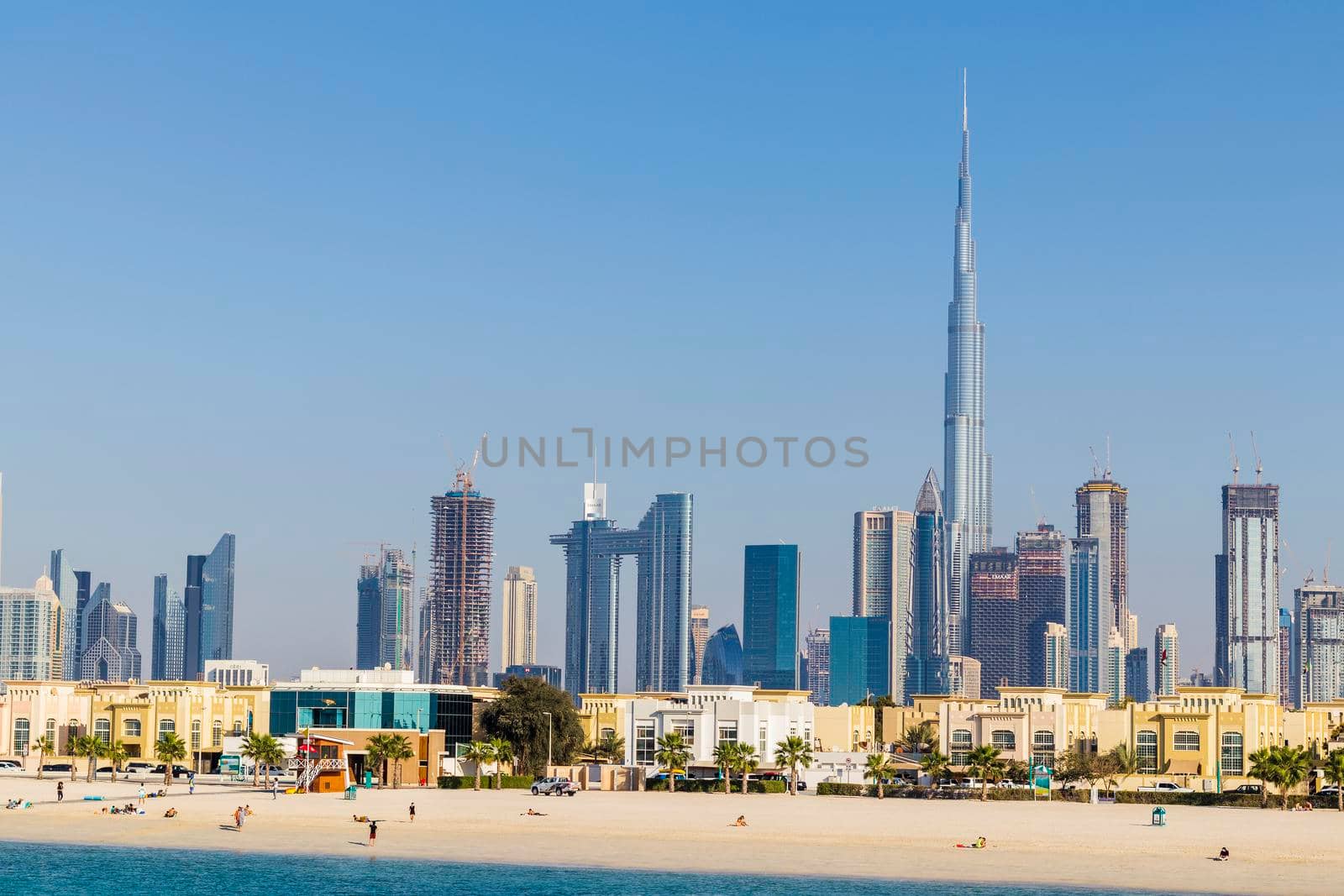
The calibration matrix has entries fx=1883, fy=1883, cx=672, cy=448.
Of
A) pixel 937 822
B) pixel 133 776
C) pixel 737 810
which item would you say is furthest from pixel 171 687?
pixel 937 822

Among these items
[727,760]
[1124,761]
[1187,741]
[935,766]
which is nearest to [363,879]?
[727,760]

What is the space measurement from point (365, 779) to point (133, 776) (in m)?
24.2

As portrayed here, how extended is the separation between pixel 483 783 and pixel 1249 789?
206 ft

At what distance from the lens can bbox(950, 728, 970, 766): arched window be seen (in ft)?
587

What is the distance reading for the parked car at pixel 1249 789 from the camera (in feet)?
480

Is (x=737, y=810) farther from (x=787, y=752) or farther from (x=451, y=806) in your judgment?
(x=787, y=752)

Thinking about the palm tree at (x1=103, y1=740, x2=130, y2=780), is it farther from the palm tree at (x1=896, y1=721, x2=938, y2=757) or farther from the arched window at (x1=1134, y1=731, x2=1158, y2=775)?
the arched window at (x1=1134, y1=731, x2=1158, y2=775)

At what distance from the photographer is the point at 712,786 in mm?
157875

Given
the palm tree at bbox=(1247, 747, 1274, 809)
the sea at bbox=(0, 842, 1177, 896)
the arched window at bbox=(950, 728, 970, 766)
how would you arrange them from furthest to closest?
the arched window at bbox=(950, 728, 970, 766) → the palm tree at bbox=(1247, 747, 1274, 809) → the sea at bbox=(0, 842, 1177, 896)

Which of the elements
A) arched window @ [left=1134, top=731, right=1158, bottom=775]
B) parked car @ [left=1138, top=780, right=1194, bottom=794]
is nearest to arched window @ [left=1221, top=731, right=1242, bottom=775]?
arched window @ [left=1134, top=731, right=1158, bottom=775]

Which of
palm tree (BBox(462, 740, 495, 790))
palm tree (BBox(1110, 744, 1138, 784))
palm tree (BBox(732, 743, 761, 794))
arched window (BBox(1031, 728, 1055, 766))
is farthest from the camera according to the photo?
arched window (BBox(1031, 728, 1055, 766))

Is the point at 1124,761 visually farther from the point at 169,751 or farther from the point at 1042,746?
the point at 169,751

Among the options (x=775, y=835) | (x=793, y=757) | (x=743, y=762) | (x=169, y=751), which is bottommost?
(x=775, y=835)

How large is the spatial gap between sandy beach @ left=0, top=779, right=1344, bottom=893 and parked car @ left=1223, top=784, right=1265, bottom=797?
7736 millimetres
